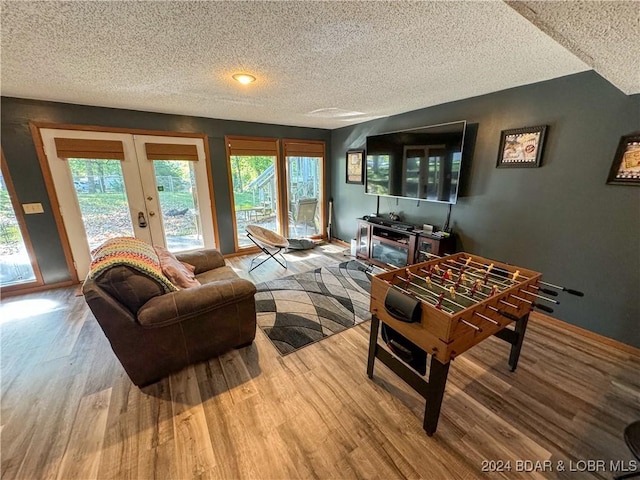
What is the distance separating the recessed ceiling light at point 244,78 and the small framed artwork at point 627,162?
307 cm

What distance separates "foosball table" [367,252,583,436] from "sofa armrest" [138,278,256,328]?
101 cm

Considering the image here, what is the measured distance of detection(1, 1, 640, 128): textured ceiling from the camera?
4.16 feet

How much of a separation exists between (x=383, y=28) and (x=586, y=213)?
92.1 inches

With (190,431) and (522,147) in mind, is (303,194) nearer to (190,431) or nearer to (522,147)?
(522,147)

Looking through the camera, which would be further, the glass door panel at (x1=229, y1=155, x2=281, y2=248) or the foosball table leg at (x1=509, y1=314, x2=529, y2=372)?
the glass door panel at (x1=229, y1=155, x2=281, y2=248)

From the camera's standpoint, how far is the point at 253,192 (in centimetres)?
456

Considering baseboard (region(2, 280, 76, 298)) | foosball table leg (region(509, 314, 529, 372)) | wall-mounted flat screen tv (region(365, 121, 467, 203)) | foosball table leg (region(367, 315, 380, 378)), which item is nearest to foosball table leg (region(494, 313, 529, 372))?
foosball table leg (region(509, 314, 529, 372))

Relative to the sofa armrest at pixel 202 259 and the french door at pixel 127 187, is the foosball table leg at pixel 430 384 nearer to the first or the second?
the sofa armrest at pixel 202 259

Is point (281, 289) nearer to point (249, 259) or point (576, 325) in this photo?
point (249, 259)

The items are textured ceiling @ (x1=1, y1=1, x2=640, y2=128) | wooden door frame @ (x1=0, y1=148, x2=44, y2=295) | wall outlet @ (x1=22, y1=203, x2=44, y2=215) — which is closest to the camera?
textured ceiling @ (x1=1, y1=1, x2=640, y2=128)

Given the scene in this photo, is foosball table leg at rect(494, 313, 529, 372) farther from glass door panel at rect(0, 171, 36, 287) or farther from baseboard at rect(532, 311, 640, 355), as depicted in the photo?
glass door panel at rect(0, 171, 36, 287)

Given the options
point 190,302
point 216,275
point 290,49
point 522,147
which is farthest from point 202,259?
point 522,147

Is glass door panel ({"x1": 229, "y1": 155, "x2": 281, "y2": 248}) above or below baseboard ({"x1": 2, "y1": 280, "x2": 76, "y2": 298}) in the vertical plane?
above

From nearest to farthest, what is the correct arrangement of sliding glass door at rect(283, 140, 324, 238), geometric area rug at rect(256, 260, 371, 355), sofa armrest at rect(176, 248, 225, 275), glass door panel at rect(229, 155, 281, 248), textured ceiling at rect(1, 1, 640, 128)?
1. textured ceiling at rect(1, 1, 640, 128)
2. geometric area rug at rect(256, 260, 371, 355)
3. sofa armrest at rect(176, 248, 225, 275)
4. glass door panel at rect(229, 155, 281, 248)
5. sliding glass door at rect(283, 140, 324, 238)
